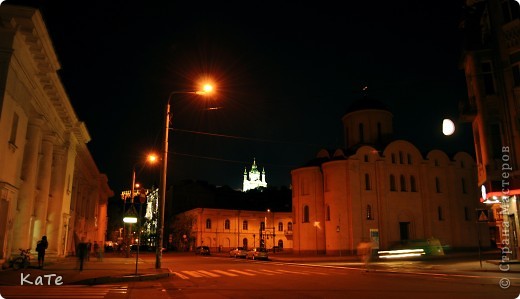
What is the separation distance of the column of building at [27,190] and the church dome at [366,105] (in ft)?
148

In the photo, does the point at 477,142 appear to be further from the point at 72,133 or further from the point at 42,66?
the point at 72,133

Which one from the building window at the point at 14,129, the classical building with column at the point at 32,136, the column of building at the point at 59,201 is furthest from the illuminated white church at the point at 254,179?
the building window at the point at 14,129

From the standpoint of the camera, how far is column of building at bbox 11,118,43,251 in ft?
72.5

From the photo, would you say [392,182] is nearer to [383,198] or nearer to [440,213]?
[383,198]

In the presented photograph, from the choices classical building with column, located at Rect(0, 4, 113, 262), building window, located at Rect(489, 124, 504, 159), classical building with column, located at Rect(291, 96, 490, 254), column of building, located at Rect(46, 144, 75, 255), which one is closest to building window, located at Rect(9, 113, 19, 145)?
classical building with column, located at Rect(0, 4, 113, 262)

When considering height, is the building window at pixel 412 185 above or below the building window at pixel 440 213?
above

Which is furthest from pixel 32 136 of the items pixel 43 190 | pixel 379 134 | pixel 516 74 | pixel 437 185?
pixel 437 185

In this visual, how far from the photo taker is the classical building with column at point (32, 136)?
17703mm

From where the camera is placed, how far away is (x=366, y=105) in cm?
5959

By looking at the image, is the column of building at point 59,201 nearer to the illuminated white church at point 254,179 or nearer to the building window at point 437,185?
the building window at point 437,185

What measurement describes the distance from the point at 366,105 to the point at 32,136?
45.9 metres

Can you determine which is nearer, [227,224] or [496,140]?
[496,140]

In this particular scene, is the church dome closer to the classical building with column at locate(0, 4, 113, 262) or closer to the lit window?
the lit window

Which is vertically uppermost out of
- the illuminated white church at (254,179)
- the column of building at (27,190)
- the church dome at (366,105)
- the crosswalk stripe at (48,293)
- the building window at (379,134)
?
the illuminated white church at (254,179)
